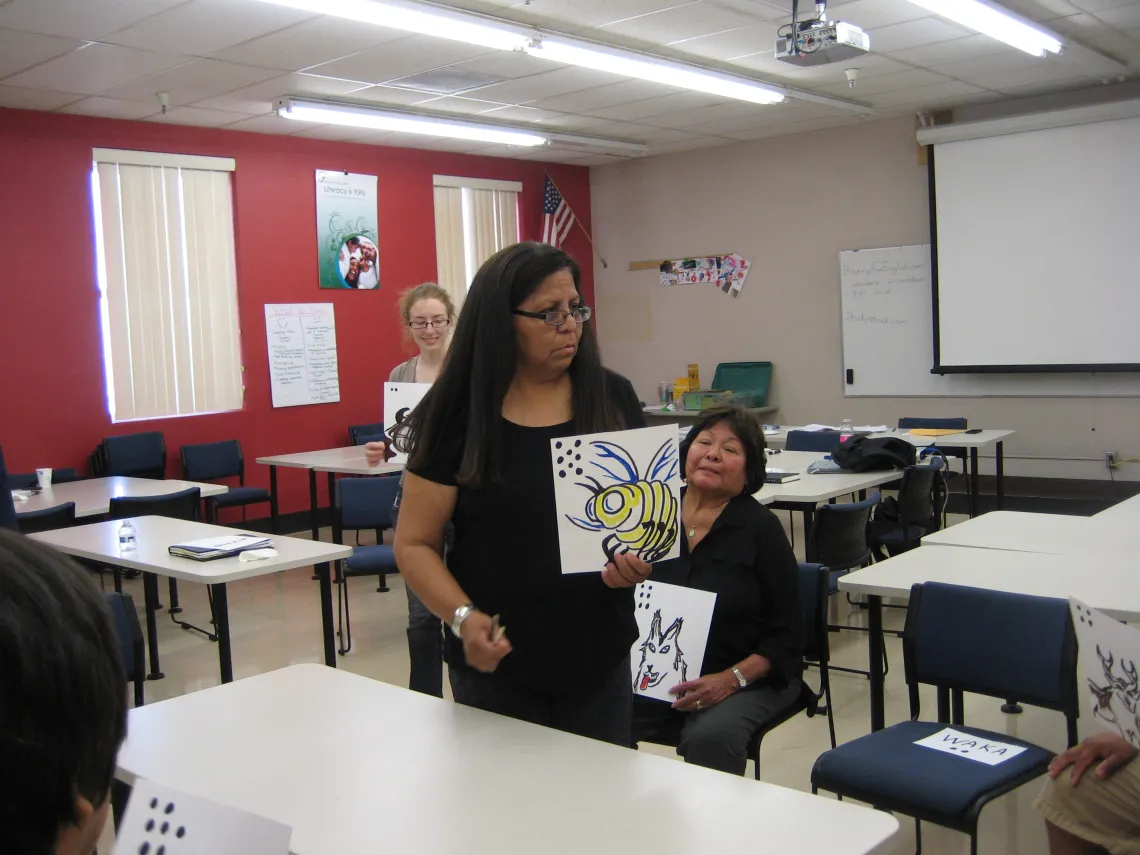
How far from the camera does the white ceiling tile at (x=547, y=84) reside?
6445 millimetres

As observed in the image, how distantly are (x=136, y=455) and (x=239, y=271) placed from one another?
1609 mm

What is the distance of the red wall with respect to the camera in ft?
21.6

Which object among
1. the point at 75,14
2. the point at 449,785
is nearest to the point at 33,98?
the point at 75,14

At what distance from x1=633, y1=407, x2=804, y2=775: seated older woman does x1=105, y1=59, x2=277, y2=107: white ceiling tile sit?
170 inches

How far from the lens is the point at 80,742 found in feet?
1.95

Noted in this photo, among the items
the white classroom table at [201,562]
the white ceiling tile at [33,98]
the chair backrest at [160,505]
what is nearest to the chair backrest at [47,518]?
the chair backrest at [160,505]

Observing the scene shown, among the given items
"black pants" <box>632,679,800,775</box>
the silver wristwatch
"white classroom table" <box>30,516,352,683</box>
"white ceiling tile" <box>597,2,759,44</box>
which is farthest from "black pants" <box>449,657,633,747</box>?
"white ceiling tile" <box>597,2,759,44</box>

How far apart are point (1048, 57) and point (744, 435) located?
5.24 meters

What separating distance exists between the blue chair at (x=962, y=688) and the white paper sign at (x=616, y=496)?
0.88 meters

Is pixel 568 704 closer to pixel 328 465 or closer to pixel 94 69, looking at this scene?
pixel 328 465

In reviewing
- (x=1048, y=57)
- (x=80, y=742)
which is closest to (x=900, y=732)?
(x=80, y=742)

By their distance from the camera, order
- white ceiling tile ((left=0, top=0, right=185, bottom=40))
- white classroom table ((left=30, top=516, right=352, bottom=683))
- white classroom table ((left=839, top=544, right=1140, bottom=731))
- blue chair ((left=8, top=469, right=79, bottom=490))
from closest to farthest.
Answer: white classroom table ((left=839, top=544, right=1140, bottom=731)) → white classroom table ((left=30, top=516, right=352, bottom=683)) → white ceiling tile ((left=0, top=0, right=185, bottom=40)) → blue chair ((left=8, top=469, right=79, bottom=490))

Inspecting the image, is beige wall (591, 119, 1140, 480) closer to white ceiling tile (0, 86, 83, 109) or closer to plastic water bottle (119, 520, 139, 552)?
white ceiling tile (0, 86, 83, 109)

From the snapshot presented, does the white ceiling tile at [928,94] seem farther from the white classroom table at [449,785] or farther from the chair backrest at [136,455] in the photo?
the white classroom table at [449,785]
